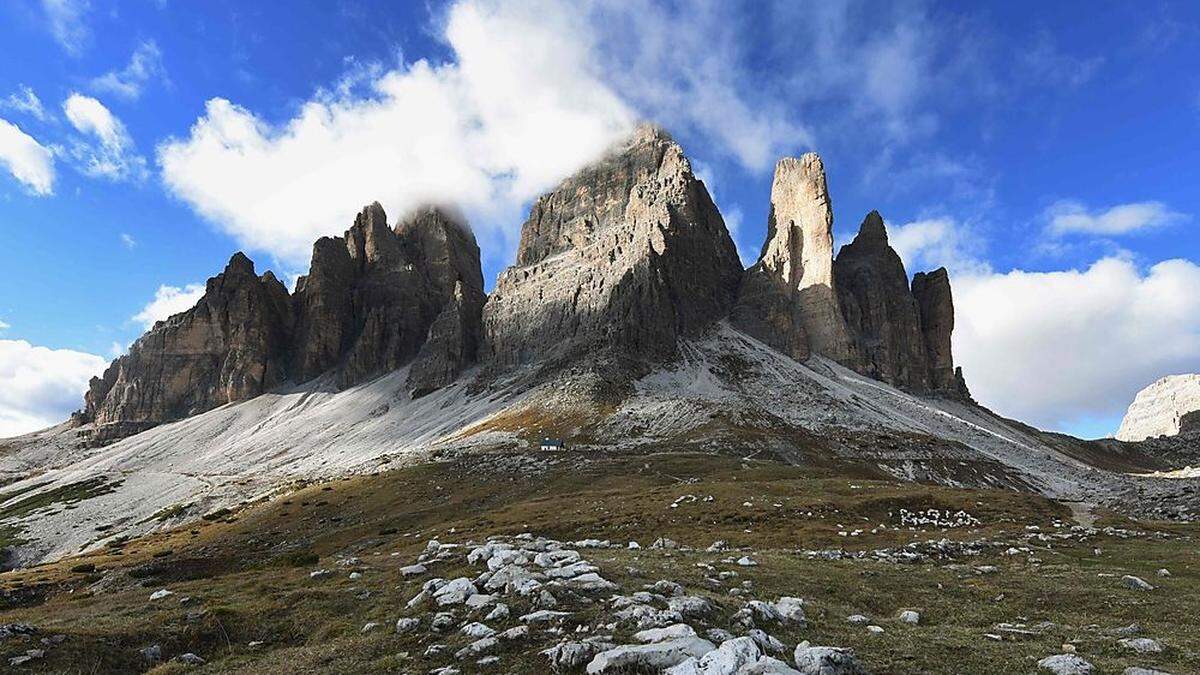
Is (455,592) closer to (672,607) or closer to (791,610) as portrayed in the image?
(672,607)

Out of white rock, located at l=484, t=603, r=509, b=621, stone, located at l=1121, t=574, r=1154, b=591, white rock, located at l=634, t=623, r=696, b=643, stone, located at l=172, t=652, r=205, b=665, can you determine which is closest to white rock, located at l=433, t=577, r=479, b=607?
white rock, located at l=484, t=603, r=509, b=621

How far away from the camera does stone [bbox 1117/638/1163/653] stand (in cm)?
1341

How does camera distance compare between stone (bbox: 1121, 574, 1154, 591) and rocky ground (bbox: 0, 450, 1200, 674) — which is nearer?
rocky ground (bbox: 0, 450, 1200, 674)

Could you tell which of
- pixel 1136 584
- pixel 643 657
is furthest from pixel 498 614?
pixel 1136 584

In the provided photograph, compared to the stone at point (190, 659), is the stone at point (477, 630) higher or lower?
higher

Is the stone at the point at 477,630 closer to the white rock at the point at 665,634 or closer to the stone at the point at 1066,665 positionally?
the white rock at the point at 665,634

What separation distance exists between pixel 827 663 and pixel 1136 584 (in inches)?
726

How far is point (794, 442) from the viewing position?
377ft

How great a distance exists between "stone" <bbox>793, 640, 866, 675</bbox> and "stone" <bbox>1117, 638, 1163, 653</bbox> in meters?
6.97

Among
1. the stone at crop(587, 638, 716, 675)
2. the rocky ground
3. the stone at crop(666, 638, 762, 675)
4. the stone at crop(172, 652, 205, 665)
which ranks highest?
the stone at crop(666, 638, 762, 675)

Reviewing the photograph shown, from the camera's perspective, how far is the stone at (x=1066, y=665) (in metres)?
11.8

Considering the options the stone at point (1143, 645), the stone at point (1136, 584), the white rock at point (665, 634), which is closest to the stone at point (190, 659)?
the white rock at point (665, 634)

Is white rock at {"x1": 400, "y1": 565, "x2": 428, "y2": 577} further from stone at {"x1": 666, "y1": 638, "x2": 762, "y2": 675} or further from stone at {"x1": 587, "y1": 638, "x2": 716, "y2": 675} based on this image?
stone at {"x1": 666, "y1": 638, "x2": 762, "y2": 675}

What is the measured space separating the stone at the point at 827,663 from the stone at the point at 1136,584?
56.6ft
